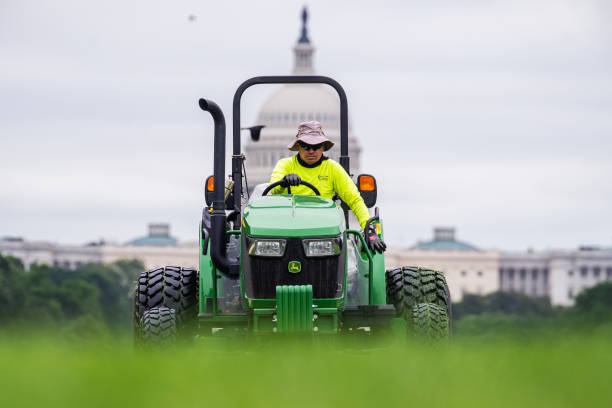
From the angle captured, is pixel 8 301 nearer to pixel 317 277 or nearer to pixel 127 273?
pixel 317 277

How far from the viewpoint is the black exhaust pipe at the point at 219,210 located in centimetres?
1252

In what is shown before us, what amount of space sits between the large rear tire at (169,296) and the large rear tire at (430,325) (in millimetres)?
1511

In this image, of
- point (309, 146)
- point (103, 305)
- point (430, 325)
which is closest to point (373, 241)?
point (430, 325)

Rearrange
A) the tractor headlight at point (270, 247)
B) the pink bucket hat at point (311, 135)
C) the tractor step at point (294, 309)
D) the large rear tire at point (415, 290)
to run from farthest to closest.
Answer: the pink bucket hat at point (311, 135)
the large rear tire at point (415, 290)
the tractor headlight at point (270, 247)
the tractor step at point (294, 309)

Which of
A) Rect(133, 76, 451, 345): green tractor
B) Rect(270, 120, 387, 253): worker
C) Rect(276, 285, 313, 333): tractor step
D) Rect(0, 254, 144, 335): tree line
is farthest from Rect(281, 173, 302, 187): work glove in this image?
Rect(0, 254, 144, 335): tree line

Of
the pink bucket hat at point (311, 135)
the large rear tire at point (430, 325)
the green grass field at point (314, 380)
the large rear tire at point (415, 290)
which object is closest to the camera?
the green grass field at point (314, 380)

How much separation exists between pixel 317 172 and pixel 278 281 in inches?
71.2

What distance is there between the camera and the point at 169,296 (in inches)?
509

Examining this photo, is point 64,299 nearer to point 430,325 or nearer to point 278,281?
point 430,325

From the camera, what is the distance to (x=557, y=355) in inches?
333

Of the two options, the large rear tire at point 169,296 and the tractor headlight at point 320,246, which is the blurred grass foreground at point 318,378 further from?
the large rear tire at point 169,296

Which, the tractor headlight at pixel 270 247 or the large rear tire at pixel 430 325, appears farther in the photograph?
the large rear tire at pixel 430 325

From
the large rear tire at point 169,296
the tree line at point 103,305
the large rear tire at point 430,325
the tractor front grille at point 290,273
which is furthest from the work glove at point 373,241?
the tree line at point 103,305

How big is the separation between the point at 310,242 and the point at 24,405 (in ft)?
18.9
